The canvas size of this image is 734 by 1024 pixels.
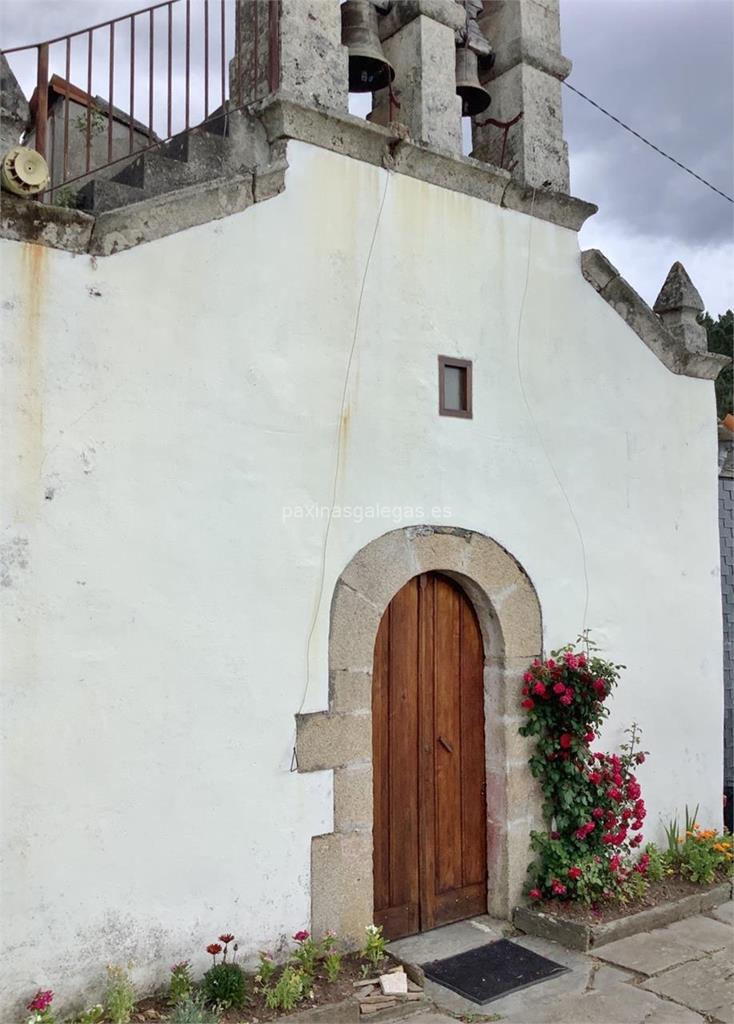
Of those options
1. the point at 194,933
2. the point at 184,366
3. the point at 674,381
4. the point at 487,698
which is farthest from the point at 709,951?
the point at 184,366

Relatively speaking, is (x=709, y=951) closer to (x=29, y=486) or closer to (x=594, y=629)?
(x=594, y=629)

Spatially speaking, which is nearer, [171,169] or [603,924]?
[171,169]

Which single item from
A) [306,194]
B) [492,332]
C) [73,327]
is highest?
[306,194]

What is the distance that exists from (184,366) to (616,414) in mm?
2950

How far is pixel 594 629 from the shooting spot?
5.53 metres

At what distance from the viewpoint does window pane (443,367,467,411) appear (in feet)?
16.4

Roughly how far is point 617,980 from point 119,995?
2341 millimetres

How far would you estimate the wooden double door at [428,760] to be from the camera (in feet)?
15.6

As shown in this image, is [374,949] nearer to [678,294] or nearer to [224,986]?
[224,986]

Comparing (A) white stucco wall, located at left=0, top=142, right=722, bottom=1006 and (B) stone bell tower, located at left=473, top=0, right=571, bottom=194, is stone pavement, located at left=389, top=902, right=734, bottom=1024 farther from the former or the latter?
(B) stone bell tower, located at left=473, top=0, right=571, bottom=194

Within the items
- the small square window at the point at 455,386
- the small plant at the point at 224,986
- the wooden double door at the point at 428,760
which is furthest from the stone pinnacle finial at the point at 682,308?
the small plant at the point at 224,986

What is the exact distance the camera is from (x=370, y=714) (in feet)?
14.9

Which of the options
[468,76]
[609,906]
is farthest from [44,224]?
[609,906]

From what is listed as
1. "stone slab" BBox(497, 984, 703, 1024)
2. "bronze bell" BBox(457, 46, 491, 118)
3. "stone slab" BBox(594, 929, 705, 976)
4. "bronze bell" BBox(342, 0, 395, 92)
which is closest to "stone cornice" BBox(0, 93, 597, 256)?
"bronze bell" BBox(342, 0, 395, 92)
